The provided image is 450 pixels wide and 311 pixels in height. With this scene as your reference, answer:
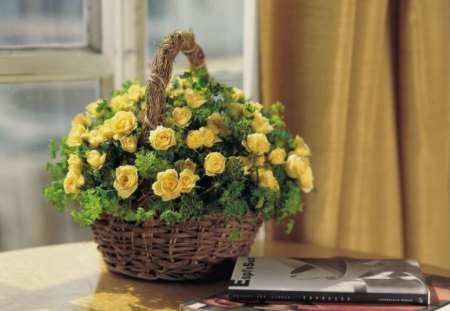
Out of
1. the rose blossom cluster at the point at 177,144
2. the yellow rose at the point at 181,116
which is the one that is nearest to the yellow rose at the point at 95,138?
the rose blossom cluster at the point at 177,144

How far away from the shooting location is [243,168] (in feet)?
4.17

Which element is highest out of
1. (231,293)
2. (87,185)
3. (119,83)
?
(119,83)

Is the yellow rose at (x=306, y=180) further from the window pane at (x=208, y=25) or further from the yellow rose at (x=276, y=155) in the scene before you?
the window pane at (x=208, y=25)

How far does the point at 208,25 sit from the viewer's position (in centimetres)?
189

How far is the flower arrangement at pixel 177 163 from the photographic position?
1228 mm

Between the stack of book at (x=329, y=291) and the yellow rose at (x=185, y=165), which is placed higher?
the yellow rose at (x=185, y=165)

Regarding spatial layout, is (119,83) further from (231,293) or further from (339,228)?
(231,293)

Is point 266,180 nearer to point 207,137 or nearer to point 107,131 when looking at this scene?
point 207,137

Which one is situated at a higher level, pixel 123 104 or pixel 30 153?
pixel 123 104

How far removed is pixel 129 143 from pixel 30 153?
1.79 ft

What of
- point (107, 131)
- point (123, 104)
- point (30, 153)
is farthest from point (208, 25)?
point (107, 131)

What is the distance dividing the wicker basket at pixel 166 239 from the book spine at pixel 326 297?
118mm

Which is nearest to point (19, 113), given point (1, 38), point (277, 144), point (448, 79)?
point (1, 38)

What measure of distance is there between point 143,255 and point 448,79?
779 millimetres
